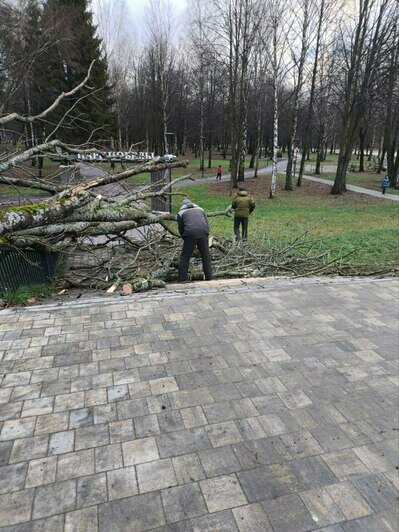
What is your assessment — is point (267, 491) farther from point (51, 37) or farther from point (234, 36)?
point (234, 36)

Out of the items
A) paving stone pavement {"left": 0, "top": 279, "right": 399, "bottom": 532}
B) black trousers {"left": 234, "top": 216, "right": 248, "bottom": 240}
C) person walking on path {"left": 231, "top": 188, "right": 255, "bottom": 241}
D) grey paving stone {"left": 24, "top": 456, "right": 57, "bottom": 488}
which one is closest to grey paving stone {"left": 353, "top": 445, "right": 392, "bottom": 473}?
paving stone pavement {"left": 0, "top": 279, "right": 399, "bottom": 532}

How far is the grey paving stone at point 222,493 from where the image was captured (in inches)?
95.4

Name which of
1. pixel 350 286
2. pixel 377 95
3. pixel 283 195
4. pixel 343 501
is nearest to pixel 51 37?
pixel 283 195

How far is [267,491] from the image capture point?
2.52 meters

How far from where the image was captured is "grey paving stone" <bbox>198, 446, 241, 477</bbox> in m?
2.66

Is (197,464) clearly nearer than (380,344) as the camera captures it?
Yes

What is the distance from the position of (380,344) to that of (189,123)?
42.8 metres

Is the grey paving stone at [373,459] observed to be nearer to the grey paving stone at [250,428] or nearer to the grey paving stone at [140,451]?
the grey paving stone at [250,428]

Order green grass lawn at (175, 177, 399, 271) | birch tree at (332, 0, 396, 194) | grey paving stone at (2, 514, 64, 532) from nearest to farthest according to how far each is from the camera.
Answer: grey paving stone at (2, 514, 64, 532) < green grass lawn at (175, 177, 399, 271) < birch tree at (332, 0, 396, 194)

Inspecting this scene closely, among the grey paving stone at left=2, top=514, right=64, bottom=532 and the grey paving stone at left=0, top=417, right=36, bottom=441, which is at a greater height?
the grey paving stone at left=0, top=417, right=36, bottom=441

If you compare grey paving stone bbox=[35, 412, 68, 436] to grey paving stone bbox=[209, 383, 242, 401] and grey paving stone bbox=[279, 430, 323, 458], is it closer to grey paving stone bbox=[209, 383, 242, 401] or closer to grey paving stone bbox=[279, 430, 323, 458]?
grey paving stone bbox=[209, 383, 242, 401]

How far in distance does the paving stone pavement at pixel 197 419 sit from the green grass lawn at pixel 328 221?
14.5 ft

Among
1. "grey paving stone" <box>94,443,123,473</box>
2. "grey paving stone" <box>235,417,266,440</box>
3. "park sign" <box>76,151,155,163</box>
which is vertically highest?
"park sign" <box>76,151,155,163</box>

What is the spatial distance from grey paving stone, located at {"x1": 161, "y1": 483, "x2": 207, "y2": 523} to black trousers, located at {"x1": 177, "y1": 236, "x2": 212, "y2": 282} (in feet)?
14.5
